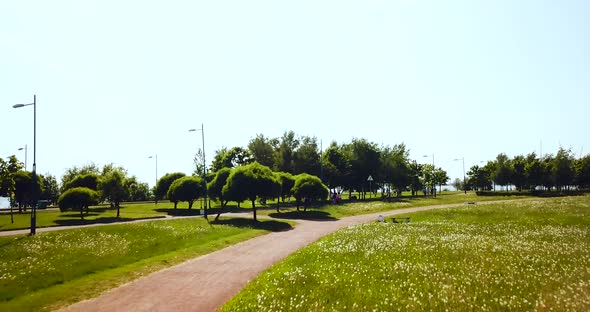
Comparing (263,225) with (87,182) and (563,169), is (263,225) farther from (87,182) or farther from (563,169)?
(563,169)

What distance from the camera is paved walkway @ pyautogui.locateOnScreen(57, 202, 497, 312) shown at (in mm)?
14492

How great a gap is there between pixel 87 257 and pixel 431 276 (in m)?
20.2

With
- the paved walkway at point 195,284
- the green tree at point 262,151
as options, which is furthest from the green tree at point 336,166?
the paved walkway at point 195,284

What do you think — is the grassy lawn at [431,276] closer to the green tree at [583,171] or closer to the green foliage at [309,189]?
the green foliage at [309,189]

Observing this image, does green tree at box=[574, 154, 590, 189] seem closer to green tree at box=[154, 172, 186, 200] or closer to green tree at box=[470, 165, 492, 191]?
green tree at box=[470, 165, 492, 191]

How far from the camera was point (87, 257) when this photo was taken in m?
23.0

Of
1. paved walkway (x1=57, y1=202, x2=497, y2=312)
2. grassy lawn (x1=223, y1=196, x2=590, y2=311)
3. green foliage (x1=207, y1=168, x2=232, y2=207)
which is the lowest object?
paved walkway (x1=57, y1=202, x2=497, y2=312)

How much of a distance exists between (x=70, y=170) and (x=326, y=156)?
282 ft

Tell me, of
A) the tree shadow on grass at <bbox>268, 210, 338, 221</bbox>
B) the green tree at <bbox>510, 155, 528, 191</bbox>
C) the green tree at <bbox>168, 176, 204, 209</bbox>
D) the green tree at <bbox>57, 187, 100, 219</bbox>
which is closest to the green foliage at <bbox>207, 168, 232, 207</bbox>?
the green tree at <bbox>168, 176, 204, 209</bbox>

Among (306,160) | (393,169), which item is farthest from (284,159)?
(393,169)

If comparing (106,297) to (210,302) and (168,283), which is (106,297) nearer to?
(168,283)

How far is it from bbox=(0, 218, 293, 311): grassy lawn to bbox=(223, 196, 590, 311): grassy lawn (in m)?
7.86

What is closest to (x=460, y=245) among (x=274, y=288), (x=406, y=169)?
(x=274, y=288)

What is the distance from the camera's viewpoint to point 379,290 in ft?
47.0
